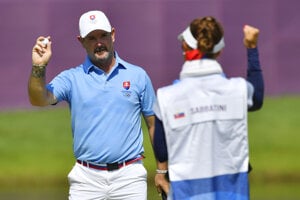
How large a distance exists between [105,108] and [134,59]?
4906 mm

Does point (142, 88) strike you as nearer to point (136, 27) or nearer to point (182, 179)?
point (182, 179)

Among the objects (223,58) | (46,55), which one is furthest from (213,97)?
(223,58)

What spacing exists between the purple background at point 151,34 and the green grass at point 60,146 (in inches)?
8.9

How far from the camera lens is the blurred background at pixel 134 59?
416 inches

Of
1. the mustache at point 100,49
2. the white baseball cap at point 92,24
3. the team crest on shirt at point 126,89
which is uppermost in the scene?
the white baseball cap at point 92,24

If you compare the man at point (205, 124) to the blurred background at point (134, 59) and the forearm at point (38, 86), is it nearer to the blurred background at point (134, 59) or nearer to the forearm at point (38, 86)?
the forearm at point (38, 86)

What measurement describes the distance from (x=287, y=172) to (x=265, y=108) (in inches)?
28.7

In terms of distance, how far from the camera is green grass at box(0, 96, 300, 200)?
35.5 ft

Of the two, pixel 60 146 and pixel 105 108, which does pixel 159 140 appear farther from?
pixel 60 146

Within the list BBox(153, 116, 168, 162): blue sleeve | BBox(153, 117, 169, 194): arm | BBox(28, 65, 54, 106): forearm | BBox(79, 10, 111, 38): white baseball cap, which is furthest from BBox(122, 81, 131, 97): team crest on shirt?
BBox(153, 116, 168, 162): blue sleeve

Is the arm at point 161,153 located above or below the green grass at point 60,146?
above

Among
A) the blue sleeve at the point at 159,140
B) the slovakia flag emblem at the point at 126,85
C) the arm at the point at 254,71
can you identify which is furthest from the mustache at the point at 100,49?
the arm at the point at 254,71

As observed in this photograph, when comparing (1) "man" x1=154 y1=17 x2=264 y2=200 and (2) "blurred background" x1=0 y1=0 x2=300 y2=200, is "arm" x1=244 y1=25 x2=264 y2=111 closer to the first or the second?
(1) "man" x1=154 y1=17 x2=264 y2=200

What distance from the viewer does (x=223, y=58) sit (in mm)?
10555
